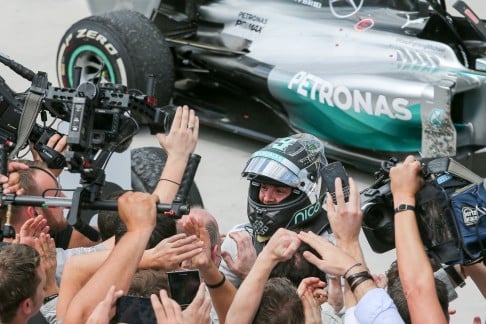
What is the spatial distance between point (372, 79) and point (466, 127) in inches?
28.1

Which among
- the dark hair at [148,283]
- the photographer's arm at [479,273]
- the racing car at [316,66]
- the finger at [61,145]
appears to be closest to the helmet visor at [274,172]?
the finger at [61,145]

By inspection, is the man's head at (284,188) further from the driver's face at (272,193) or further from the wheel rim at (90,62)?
the wheel rim at (90,62)

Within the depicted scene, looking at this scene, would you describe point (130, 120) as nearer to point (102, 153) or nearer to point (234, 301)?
point (102, 153)

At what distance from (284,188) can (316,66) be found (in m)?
2.54

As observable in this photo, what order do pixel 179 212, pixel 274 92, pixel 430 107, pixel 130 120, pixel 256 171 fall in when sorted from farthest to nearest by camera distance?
pixel 274 92 < pixel 430 107 < pixel 256 171 < pixel 130 120 < pixel 179 212

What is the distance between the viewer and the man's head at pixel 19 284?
3.80 m

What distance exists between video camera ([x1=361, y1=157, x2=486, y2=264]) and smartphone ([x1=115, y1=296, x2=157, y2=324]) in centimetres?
106

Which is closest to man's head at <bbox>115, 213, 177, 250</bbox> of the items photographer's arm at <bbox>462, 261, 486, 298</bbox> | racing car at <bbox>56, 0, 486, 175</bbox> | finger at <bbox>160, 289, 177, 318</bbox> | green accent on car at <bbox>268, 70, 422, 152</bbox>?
finger at <bbox>160, 289, 177, 318</bbox>

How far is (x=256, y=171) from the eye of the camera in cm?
532

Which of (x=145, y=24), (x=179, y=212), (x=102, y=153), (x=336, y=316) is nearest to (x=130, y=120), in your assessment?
(x=102, y=153)

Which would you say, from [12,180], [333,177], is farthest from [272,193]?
[12,180]

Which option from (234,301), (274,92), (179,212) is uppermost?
(179,212)

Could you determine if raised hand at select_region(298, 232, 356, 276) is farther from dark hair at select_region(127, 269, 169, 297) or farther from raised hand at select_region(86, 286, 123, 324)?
raised hand at select_region(86, 286, 123, 324)

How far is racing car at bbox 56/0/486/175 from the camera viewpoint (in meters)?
7.25
